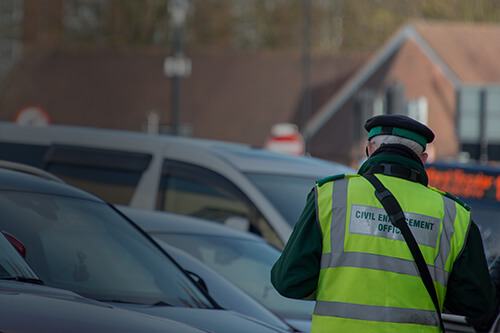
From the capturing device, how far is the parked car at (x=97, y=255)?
4.76m

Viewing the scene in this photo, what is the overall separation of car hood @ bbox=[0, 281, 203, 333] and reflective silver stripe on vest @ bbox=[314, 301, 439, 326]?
501 mm

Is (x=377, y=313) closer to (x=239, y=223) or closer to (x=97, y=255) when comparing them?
(x=97, y=255)

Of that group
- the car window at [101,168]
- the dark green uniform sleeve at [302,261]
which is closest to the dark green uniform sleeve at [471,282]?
the dark green uniform sleeve at [302,261]

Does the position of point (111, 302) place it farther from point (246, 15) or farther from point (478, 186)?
point (246, 15)

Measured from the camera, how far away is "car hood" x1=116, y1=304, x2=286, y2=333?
4645mm

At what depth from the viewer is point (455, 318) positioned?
5914 millimetres

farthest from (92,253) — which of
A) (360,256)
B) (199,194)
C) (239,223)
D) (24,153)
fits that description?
(24,153)

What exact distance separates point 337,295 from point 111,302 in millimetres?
1402

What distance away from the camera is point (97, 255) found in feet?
16.5

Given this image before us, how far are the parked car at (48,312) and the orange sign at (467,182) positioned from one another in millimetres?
7165

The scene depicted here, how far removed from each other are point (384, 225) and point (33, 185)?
6.20 ft

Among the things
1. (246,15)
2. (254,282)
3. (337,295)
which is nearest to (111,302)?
(337,295)

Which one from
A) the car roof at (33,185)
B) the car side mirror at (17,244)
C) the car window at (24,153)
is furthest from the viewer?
the car window at (24,153)

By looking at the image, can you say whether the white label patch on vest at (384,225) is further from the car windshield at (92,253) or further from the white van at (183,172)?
the white van at (183,172)
